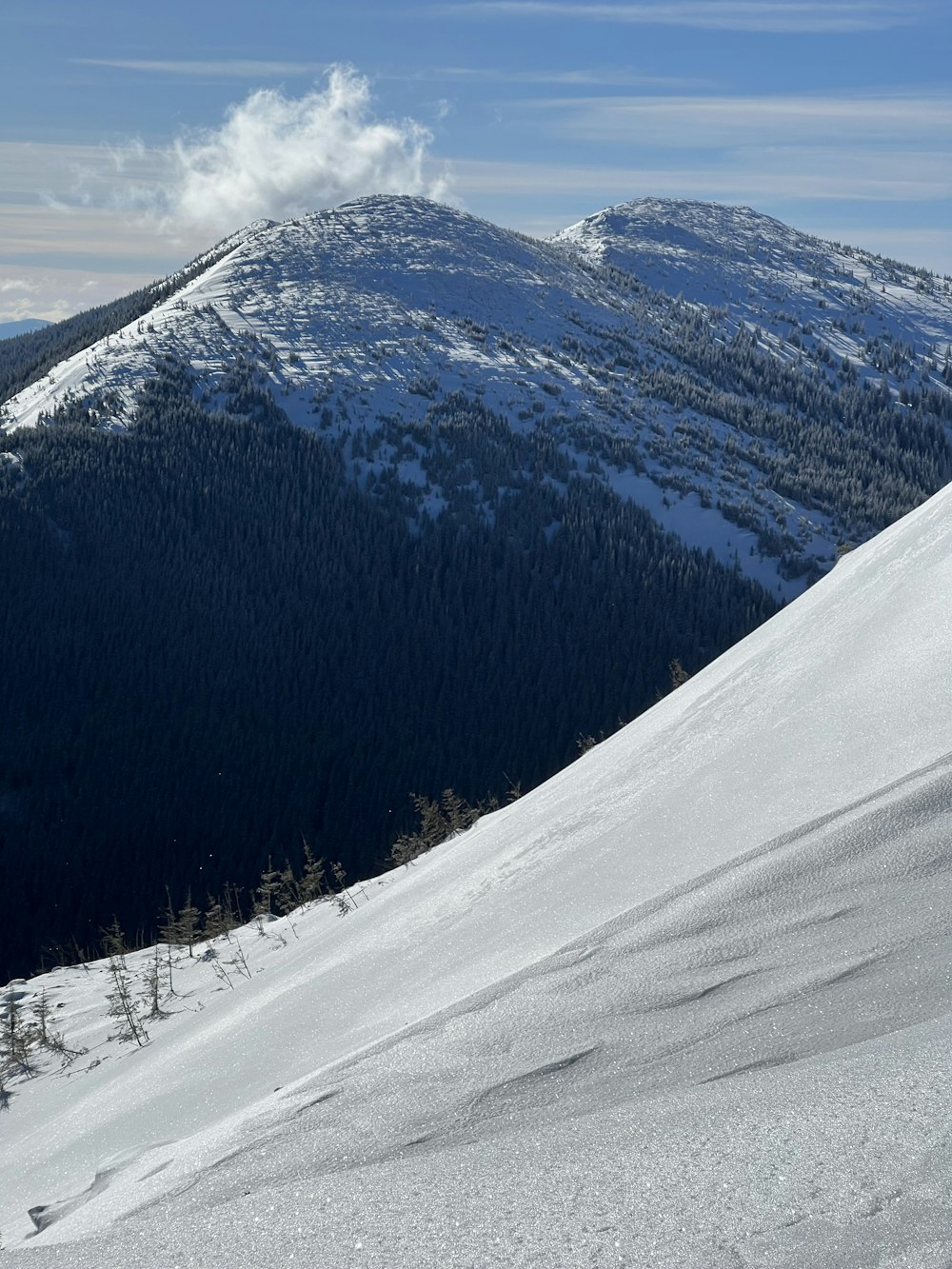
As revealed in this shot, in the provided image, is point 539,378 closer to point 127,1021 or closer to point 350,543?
point 350,543

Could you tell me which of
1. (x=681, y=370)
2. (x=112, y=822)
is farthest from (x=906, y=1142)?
(x=681, y=370)

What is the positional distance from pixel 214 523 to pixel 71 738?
114ft

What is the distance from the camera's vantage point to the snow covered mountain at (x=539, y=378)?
4658 inches

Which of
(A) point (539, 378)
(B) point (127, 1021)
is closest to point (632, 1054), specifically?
(B) point (127, 1021)

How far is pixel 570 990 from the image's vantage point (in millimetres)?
5766

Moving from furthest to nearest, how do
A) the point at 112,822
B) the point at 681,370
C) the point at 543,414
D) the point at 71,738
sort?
the point at 681,370
the point at 543,414
the point at 71,738
the point at 112,822

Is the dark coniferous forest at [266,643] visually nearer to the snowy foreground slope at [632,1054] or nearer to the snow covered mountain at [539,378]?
the snow covered mountain at [539,378]

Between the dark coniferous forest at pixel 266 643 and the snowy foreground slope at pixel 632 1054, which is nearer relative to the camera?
the snowy foreground slope at pixel 632 1054

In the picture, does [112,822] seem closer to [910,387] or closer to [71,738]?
[71,738]

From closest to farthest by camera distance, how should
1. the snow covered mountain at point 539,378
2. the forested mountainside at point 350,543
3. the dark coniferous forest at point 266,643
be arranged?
the dark coniferous forest at point 266,643 → the forested mountainside at point 350,543 → the snow covered mountain at point 539,378

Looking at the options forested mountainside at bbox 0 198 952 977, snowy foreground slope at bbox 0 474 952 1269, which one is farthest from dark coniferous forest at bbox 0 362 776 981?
snowy foreground slope at bbox 0 474 952 1269

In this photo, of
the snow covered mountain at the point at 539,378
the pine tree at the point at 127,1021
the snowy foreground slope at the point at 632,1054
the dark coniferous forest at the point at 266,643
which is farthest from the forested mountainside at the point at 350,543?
the snowy foreground slope at the point at 632,1054

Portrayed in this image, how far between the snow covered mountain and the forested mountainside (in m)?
0.68

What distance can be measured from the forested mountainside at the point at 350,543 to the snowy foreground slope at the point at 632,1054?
57.7 m
